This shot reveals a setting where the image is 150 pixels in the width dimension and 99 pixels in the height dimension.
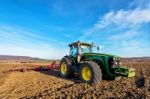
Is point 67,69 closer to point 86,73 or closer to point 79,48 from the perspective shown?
point 79,48

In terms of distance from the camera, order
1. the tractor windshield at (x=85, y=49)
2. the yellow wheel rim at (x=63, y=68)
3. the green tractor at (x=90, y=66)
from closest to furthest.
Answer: the green tractor at (x=90, y=66), the tractor windshield at (x=85, y=49), the yellow wheel rim at (x=63, y=68)

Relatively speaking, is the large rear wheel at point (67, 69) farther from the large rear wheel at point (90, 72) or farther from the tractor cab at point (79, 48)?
the large rear wheel at point (90, 72)

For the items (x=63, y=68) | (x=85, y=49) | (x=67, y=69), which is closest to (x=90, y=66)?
(x=67, y=69)

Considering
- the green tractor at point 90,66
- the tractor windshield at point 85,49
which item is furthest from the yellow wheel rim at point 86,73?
the tractor windshield at point 85,49

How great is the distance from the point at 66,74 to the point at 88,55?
2.23m

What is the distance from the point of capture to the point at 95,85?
9.67 m

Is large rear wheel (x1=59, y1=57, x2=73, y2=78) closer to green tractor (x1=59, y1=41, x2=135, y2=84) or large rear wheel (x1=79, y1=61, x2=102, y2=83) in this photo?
green tractor (x1=59, y1=41, x2=135, y2=84)

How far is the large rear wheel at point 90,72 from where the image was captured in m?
→ 10.0

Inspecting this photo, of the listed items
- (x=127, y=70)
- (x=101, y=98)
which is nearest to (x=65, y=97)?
(x=101, y=98)

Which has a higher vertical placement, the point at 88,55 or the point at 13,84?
the point at 88,55

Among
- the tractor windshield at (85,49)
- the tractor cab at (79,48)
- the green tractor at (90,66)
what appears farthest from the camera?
the tractor windshield at (85,49)

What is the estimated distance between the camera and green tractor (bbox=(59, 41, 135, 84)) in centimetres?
1015

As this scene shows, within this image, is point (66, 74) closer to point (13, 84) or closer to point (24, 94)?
point (13, 84)

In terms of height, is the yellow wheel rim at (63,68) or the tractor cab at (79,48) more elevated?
the tractor cab at (79,48)
